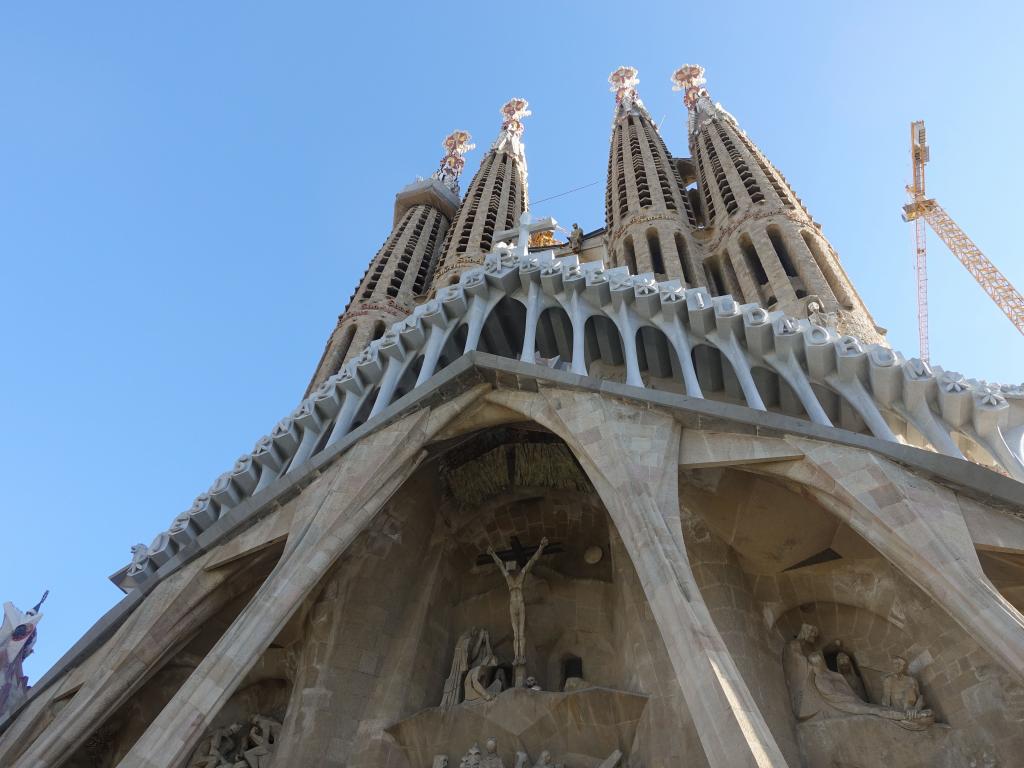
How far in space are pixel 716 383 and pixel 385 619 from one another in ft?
17.2

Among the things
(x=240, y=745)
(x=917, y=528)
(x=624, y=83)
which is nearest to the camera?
(x=917, y=528)

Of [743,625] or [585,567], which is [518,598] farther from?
[743,625]

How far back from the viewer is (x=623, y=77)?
37.5 meters

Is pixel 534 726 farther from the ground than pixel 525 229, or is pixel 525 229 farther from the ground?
pixel 525 229

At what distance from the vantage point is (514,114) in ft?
128

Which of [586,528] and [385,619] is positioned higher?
[586,528]

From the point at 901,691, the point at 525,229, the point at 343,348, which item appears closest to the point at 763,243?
the point at 525,229

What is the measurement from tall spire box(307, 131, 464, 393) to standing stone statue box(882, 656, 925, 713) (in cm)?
1534

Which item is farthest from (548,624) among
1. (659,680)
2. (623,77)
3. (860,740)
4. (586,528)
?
(623,77)

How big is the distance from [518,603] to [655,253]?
13.2 meters

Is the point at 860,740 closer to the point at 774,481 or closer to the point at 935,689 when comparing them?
the point at 935,689

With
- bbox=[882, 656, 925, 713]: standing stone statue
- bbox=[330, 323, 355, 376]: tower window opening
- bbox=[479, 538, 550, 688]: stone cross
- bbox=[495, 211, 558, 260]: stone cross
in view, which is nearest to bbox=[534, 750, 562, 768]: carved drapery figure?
bbox=[479, 538, 550, 688]: stone cross

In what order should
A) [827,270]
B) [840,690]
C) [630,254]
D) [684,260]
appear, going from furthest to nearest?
1. [630,254]
2. [684,260]
3. [827,270]
4. [840,690]

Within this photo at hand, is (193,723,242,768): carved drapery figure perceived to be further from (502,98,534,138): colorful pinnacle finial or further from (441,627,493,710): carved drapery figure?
(502,98,534,138): colorful pinnacle finial
